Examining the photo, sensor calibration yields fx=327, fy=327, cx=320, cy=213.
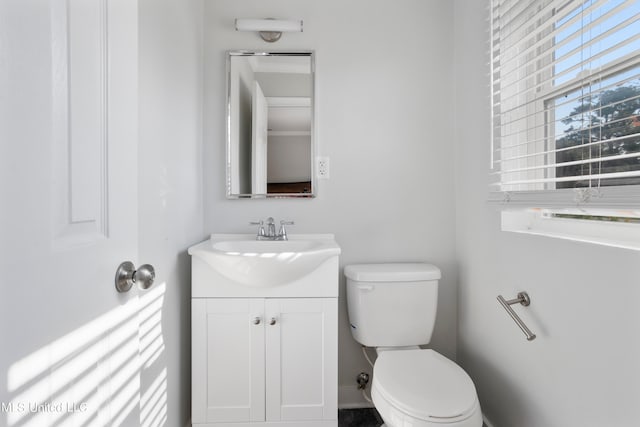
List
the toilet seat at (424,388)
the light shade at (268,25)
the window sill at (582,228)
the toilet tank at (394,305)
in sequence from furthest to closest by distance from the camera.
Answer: the light shade at (268,25) < the toilet tank at (394,305) < the toilet seat at (424,388) < the window sill at (582,228)

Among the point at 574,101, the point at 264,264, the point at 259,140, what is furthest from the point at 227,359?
the point at 574,101

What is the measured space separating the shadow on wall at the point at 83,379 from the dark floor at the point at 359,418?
4.08ft

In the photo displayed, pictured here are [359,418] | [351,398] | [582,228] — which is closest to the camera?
[582,228]

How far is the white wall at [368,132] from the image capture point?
181cm

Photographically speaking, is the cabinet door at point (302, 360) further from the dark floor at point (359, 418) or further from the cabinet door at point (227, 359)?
the dark floor at point (359, 418)

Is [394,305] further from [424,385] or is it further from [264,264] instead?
[264,264]

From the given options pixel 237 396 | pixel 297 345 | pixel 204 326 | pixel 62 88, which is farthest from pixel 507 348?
pixel 62 88

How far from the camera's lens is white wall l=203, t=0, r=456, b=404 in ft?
5.94

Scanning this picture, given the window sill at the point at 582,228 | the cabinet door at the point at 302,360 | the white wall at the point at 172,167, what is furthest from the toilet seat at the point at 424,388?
the white wall at the point at 172,167

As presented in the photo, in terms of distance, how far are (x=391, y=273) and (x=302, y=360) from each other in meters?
0.58

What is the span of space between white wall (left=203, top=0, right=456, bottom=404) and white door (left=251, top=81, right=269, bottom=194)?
0.12 metres

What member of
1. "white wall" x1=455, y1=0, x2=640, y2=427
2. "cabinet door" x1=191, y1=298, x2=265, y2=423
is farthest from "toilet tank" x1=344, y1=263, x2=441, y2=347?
"cabinet door" x1=191, y1=298, x2=265, y2=423

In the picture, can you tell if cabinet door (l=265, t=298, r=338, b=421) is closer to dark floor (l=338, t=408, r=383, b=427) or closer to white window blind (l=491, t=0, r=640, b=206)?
dark floor (l=338, t=408, r=383, b=427)

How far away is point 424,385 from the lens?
1.22 metres
